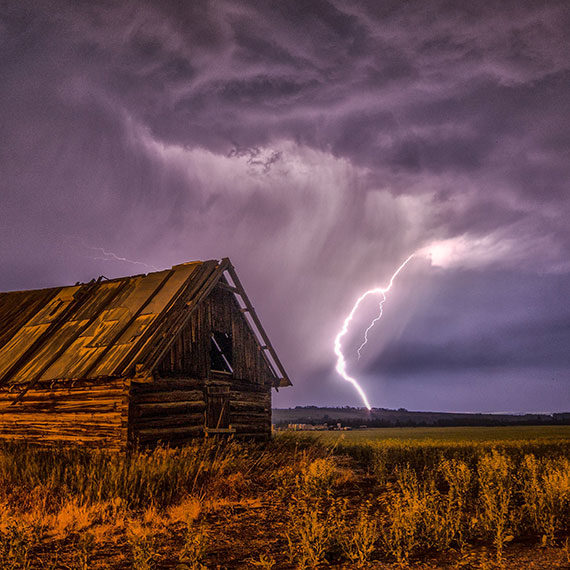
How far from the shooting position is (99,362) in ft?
43.2

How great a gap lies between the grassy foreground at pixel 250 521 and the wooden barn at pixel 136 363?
1.27 metres

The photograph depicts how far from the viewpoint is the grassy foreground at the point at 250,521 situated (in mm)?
6023

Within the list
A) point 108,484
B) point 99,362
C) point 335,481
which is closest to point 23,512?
point 108,484

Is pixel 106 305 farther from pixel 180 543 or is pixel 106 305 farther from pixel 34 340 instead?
pixel 180 543

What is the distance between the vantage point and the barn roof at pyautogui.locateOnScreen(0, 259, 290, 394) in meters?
13.3

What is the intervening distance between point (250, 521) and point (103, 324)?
8.47m

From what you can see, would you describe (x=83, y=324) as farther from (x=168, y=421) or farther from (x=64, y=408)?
(x=168, y=421)

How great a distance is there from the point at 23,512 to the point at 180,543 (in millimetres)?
3028

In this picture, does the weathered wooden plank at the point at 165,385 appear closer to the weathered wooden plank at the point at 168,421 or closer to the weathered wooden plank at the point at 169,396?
the weathered wooden plank at the point at 169,396

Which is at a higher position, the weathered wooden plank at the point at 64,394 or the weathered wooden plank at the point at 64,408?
the weathered wooden plank at the point at 64,394

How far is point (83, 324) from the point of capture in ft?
50.9

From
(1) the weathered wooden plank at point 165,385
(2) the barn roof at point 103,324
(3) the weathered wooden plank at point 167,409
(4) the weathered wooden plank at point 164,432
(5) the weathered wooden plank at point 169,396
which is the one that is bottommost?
(4) the weathered wooden plank at point 164,432

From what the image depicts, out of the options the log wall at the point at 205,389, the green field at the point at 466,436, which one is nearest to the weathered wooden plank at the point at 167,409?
the log wall at the point at 205,389

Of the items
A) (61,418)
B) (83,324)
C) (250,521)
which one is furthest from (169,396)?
(250,521)
